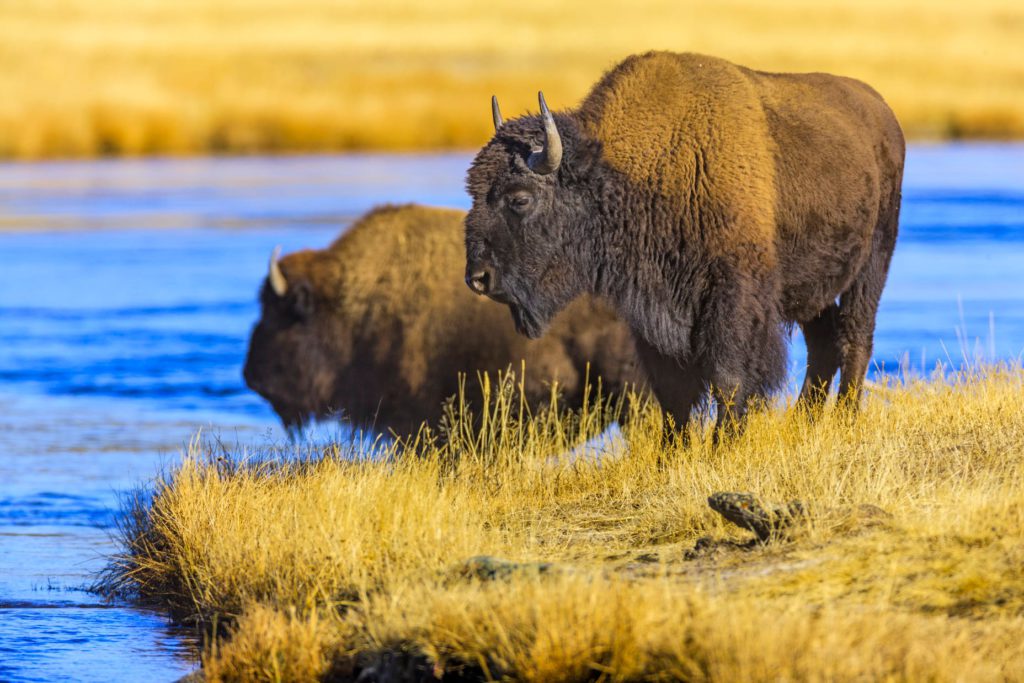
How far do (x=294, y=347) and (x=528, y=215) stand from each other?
384 cm

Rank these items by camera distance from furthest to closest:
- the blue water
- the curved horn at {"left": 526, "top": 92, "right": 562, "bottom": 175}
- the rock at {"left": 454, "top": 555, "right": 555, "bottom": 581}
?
1. the blue water
2. the curved horn at {"left": 526, "top": 92, "right": 562, "bottom": 175}
3. the rock at {"left": 454, "top": 555, "right": 555, "bottom": 581}

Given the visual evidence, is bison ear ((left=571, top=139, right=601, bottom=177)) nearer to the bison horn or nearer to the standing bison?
the standing bison

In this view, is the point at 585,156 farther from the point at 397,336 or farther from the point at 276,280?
the point at 276,280

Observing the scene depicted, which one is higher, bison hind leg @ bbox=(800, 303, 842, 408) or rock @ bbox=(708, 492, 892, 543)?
bison hind leg @ bbox=(800, 303, 842, 408)

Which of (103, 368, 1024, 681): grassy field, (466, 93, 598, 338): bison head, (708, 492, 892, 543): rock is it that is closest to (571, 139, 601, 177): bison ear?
(466, 93, 598, 338): bison head

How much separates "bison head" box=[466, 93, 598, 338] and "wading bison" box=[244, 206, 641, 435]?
7.73ft

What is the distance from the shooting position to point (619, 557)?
6.61 metres

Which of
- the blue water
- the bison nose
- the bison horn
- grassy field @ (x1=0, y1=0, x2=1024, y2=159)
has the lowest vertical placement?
the blue water

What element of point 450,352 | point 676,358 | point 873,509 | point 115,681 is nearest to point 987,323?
point 450,352

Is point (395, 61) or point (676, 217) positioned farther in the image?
point (395, 61)

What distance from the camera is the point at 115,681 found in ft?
21.9

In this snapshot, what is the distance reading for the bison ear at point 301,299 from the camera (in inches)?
451

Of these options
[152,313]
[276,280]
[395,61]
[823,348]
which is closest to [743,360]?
[823,348]

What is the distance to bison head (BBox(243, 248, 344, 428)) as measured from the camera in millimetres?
11406
